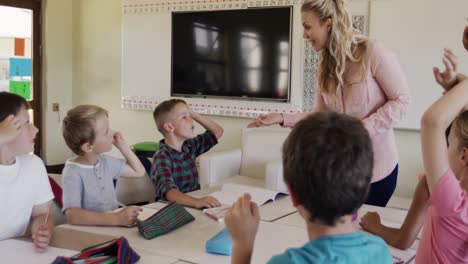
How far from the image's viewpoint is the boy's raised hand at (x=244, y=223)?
0.93 m

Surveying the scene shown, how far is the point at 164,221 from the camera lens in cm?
173

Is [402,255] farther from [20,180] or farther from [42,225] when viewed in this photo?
[20,180]

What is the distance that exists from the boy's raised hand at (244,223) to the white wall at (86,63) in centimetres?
469

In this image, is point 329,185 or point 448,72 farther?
point 448,72

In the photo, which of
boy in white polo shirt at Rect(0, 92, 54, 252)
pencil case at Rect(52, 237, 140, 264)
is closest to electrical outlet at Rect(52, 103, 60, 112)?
boy in white polo shirt at Rect(0, 92, 54, 252)

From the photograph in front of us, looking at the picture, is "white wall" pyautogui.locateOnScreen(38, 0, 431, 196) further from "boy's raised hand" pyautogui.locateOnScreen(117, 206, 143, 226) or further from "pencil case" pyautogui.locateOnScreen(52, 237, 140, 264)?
"pencil case" pyautogui.locateOnScreen(52, 237, 140, 264)

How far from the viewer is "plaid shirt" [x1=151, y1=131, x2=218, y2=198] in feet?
7.59

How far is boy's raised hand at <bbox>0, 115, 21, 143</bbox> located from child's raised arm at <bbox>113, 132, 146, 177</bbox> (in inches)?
25.1

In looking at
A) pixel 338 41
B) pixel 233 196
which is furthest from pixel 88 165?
pixel 338 41

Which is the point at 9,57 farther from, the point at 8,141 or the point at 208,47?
the point at 8,141

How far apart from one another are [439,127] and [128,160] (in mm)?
1576

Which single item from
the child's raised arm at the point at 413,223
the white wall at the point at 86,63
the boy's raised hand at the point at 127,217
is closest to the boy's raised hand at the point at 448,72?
the child's raised arm at the point at 413,223

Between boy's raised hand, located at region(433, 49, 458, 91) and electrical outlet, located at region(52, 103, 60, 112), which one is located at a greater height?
boy's raised hand, located at region(433, 49, 458, 91)

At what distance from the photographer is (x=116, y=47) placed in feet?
19.3
